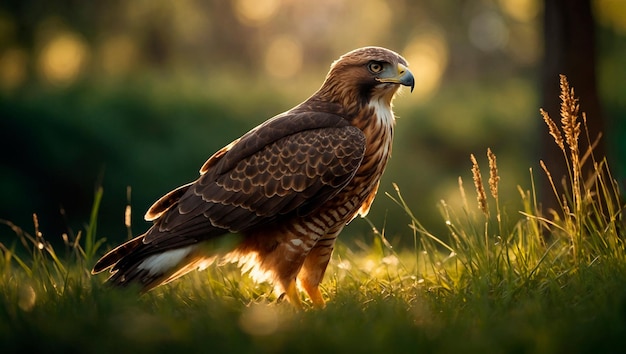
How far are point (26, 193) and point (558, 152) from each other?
28.9ft

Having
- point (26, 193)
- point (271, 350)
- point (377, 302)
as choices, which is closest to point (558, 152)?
point (377, 302)

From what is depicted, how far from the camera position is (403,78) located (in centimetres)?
471

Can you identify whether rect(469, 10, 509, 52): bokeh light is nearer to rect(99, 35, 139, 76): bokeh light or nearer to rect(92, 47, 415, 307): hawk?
rect(99, 35, 139, 76): bokeh light

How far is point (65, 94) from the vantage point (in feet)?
44.6

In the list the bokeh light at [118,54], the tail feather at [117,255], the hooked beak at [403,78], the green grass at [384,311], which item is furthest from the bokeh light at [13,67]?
the hooked beak at [403,78]

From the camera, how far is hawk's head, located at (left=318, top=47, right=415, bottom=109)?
4777 mm

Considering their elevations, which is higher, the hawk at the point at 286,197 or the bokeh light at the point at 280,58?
the hawk at the point at 286,197

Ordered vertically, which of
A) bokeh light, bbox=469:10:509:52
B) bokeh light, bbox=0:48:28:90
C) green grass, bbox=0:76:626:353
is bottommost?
bokeh light, bbox=469:10:509:52

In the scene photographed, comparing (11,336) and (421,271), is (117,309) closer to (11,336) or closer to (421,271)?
(11,336)

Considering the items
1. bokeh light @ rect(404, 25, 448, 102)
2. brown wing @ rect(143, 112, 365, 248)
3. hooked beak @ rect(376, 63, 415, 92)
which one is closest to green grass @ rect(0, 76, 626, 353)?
brown wing @ rect(143, 112, 365, 248)

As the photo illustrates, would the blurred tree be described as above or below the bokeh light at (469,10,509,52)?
above

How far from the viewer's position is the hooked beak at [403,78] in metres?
4.68

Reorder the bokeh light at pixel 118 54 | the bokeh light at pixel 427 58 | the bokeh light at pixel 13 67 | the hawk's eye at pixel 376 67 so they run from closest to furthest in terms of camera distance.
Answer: the hawk's eye at pixel 376 67
the bokeh light at pixel 13 67
the bokeh light at pixel 118 54
the bokeh light at pixel 427 58

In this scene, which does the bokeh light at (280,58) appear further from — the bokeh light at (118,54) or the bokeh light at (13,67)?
the bokeh light at (13,67)
